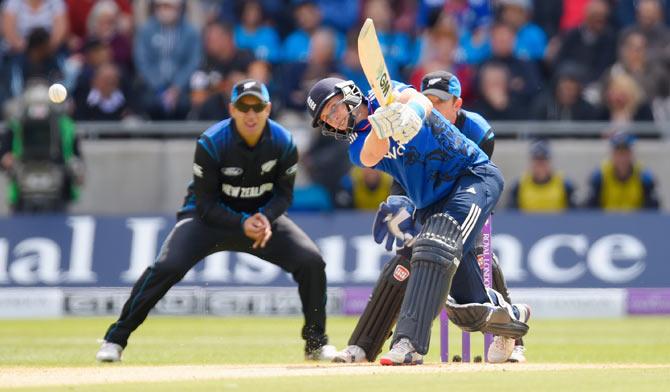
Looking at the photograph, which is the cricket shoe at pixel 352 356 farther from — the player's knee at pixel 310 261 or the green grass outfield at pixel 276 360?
the player's knee at pixel 310 261

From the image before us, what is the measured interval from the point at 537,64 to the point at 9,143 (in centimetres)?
639

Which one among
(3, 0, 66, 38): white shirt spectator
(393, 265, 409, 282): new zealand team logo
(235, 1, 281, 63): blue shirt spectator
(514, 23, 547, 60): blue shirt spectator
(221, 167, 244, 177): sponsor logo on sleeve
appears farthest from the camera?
(3, 0, 66, 38): white shirt spectator

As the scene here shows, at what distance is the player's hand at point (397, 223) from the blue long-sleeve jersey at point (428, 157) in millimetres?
486

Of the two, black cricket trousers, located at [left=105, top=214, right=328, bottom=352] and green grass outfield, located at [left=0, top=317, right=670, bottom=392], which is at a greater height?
black cricket trousers, located at [left=105, top=214, right=328, bottom=352]

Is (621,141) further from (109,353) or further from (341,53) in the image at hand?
(109,353)

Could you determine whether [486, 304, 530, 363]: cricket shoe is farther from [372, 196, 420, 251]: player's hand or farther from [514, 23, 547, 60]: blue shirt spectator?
[514, 23, 547, 60]: blue shirt spectator

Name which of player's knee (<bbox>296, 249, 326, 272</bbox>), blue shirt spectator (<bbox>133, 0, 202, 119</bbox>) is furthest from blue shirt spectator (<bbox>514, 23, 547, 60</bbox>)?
player's knee (<bbox>296, 249, 326, 272</bbox>)

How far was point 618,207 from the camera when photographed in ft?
55.6

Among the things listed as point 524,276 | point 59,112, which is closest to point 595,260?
point 524,276

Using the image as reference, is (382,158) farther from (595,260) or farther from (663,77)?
(663,77)

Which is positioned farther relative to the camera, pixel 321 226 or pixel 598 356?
pixel 321 226

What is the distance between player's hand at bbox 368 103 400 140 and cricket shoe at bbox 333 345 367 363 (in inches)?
79.2

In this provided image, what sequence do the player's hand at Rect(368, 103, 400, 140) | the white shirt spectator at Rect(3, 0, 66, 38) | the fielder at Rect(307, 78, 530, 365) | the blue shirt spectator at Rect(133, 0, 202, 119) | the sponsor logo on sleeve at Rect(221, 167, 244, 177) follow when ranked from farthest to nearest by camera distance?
1. the white shirt spectator at Rect(3, 0, 66, 38)
2. the blue shirt spectator at Rect(133, 0, 202, 119)
3. the sponsor logo on sleeve at Rect(221, 167, 244, 177)
4. the fielder at Rect(307, 78, 530, 365)
5. the player's hand at Rect(368, 103, 400, 140)

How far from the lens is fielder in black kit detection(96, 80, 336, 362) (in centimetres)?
1046
